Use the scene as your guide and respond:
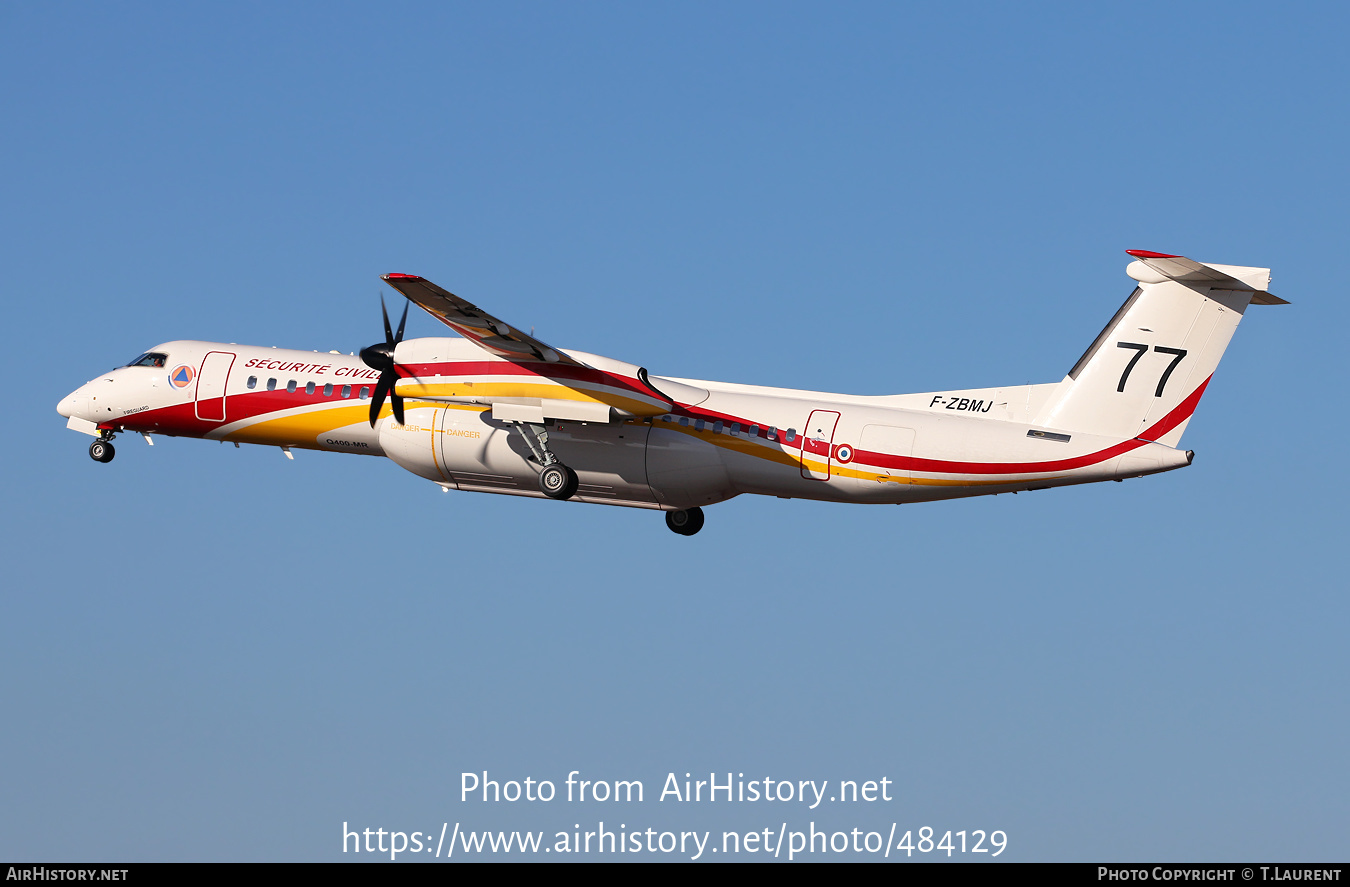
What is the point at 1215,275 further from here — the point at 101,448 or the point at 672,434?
the point at 101,448

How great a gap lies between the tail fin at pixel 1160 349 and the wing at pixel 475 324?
28.2ft

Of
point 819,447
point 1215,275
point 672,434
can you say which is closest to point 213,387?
point 672,434

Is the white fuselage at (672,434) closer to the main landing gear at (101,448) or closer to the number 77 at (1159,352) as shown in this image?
the number 77 at (1159,352)

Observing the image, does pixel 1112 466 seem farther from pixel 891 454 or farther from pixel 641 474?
pixel 641 474

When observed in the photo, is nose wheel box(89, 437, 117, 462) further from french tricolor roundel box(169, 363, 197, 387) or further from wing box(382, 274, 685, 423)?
wing box(382, 274, 685, 423)

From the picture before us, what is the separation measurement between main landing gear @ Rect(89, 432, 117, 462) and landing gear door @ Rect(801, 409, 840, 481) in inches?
579

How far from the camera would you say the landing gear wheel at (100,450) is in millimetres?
30141

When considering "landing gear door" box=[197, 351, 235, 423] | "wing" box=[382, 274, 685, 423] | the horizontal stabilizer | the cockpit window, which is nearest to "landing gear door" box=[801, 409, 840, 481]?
"wing" box=[382, 274, 685, 423]

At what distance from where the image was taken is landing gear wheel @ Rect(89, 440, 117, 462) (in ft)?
98.9

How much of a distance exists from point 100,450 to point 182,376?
2.67 meters

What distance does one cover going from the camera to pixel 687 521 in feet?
93.1

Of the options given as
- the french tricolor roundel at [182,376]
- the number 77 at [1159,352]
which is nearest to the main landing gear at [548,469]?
the french tricolor roundel at [182,376]

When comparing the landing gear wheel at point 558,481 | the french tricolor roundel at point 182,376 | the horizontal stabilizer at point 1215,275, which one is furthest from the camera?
the french tricolor roundel at point 182,376
